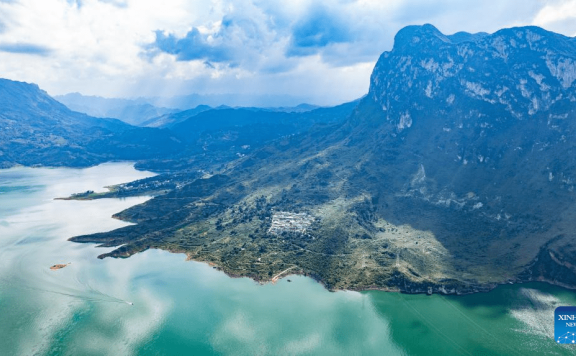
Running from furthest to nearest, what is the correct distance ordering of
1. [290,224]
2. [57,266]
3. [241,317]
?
[290,224] → [57,266] → [241,317]

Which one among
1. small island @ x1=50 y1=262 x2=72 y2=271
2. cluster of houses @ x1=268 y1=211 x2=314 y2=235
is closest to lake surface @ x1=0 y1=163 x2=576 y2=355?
small island @ x1=50 y1=262 x2=72 y2=271

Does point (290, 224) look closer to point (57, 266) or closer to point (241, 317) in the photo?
point (241, 317)

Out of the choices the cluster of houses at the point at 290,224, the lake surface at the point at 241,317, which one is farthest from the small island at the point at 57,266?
the cluster of houses at the point at 290,224

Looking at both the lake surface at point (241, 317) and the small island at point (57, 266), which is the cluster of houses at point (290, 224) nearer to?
the lake surface at point (241, 317)

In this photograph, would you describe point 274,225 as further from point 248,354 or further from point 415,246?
point 248,354

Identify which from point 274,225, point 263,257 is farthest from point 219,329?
point 274,225

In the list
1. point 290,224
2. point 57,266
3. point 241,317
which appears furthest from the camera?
point 290,224

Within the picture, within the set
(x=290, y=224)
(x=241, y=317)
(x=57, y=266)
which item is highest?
(x=290, y=224)

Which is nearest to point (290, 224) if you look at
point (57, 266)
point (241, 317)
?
point (241, 317)

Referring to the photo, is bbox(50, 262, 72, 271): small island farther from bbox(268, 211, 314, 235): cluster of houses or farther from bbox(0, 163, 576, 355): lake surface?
bbox(268, 211, 314, 235): cluster of houses
